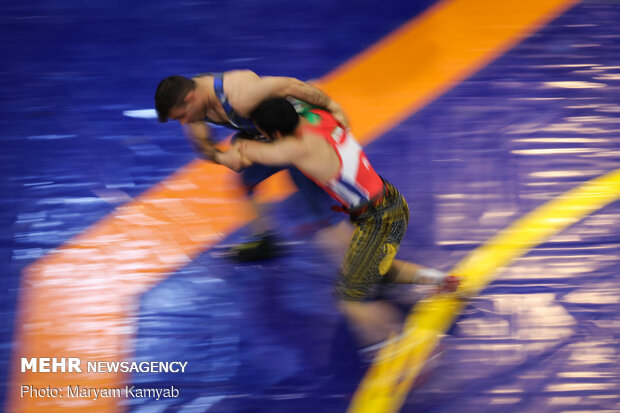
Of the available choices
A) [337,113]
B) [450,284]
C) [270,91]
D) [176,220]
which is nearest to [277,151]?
[270,91]

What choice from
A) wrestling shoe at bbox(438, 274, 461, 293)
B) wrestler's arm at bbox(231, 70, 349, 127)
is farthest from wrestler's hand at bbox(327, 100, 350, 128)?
wrestling shoe at bbox(438, 274, 461, 293)

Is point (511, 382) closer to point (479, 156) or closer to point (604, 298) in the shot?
point (604, 298)

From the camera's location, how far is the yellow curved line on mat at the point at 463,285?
2.57 metres

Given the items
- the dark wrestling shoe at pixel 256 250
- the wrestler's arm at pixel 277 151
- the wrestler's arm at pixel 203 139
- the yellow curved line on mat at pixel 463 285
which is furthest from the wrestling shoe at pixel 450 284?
the wrestler's arm at pixel 203 139

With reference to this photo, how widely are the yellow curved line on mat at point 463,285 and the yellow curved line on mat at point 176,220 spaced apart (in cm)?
92

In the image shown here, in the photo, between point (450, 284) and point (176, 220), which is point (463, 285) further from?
point (176, 220)

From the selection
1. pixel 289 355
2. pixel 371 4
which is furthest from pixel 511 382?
pixel 371 4

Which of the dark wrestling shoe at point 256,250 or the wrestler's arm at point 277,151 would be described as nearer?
the wrestler's arm at point 277,151

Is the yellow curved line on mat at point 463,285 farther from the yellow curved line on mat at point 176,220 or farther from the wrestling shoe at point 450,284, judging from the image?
the yellow curved line on mat at point 176,220

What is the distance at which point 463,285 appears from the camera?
276 cm

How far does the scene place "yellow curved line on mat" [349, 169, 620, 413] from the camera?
257 cm

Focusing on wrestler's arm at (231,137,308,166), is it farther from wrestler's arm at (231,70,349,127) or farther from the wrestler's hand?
the wrestler's hand

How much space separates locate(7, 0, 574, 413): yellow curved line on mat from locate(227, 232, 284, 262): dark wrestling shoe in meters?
0.14

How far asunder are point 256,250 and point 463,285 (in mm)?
1098
